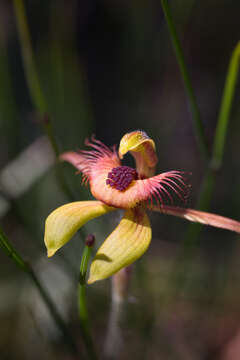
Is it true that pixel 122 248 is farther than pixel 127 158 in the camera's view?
No

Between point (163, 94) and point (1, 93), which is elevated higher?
point (1, 93)

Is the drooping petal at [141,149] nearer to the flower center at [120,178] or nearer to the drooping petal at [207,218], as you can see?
the flower center at [120,178]

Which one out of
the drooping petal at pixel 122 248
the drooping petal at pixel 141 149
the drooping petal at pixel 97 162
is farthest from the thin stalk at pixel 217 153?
the drooping petal at pixel 122 248

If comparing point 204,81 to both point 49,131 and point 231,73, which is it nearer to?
point 231,73

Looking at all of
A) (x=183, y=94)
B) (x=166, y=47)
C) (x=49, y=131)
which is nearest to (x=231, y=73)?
(x=49, y=131)

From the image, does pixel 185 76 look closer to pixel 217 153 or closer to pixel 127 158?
pixel 217 153

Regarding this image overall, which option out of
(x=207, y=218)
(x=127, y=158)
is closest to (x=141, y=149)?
(x=207, y=218)
